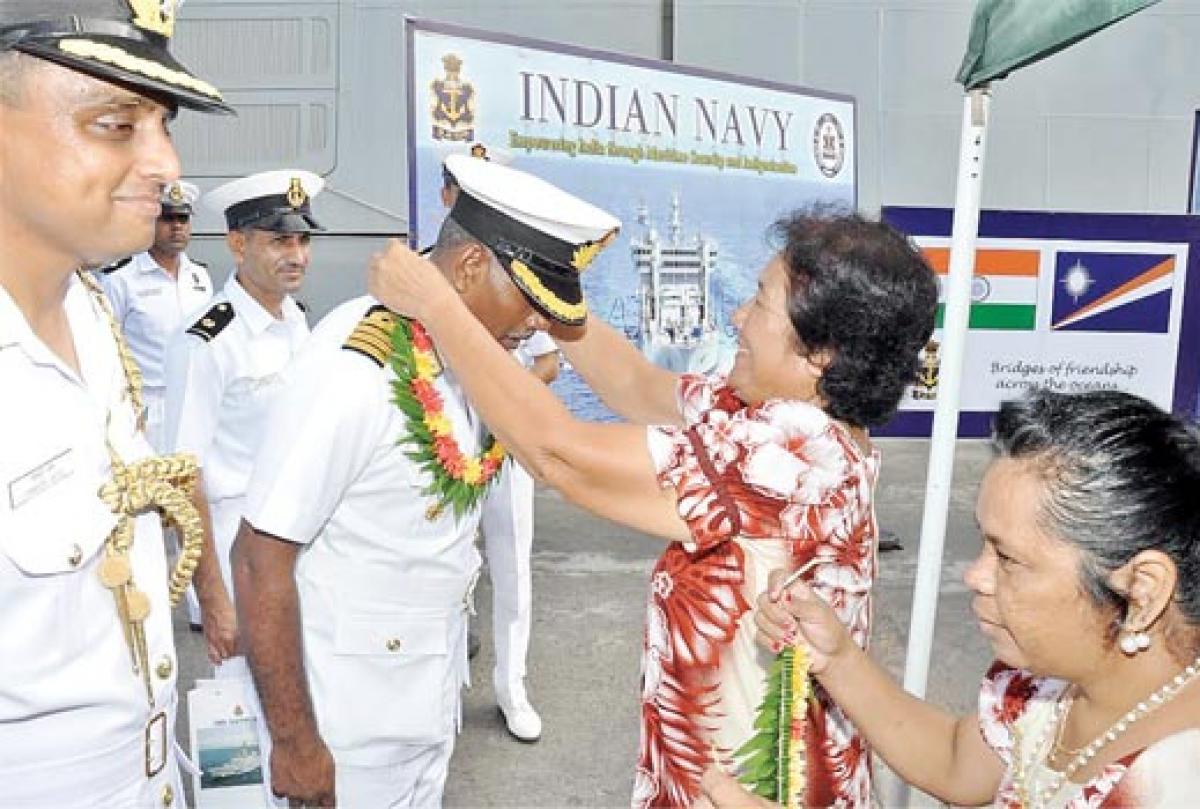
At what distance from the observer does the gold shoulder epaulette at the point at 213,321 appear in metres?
3.72

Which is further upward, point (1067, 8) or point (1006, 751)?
point (1067, 8)

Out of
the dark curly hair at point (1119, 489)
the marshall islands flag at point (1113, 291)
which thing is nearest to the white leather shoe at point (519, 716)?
the dark curly hair at point (1119, 489)

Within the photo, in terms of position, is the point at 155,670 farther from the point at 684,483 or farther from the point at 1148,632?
the point at 1148,632

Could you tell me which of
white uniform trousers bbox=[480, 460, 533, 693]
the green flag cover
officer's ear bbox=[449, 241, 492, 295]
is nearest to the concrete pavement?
white uniform trousers bbox=[480, 460, 533, 693]

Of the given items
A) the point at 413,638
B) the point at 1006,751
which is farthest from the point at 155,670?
the point at 1006,751

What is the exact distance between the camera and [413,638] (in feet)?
6.40

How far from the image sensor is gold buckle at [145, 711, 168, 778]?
1.49 m

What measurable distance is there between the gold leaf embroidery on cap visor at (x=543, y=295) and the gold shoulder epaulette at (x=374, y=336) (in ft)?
0.85

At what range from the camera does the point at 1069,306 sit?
16.9 feet

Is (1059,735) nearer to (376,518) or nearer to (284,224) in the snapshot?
(376,518)

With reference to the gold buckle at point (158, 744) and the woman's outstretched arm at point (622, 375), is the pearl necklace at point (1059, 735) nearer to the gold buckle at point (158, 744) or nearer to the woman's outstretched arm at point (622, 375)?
the woman's outstretched arm at point (622, 375)

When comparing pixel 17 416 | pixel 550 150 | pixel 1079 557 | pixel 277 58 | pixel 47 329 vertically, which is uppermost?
pixel 277 58

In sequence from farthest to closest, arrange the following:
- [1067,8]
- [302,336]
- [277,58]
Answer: [277,58], [302,336], [1067,8]

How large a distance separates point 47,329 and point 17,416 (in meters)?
0.18
